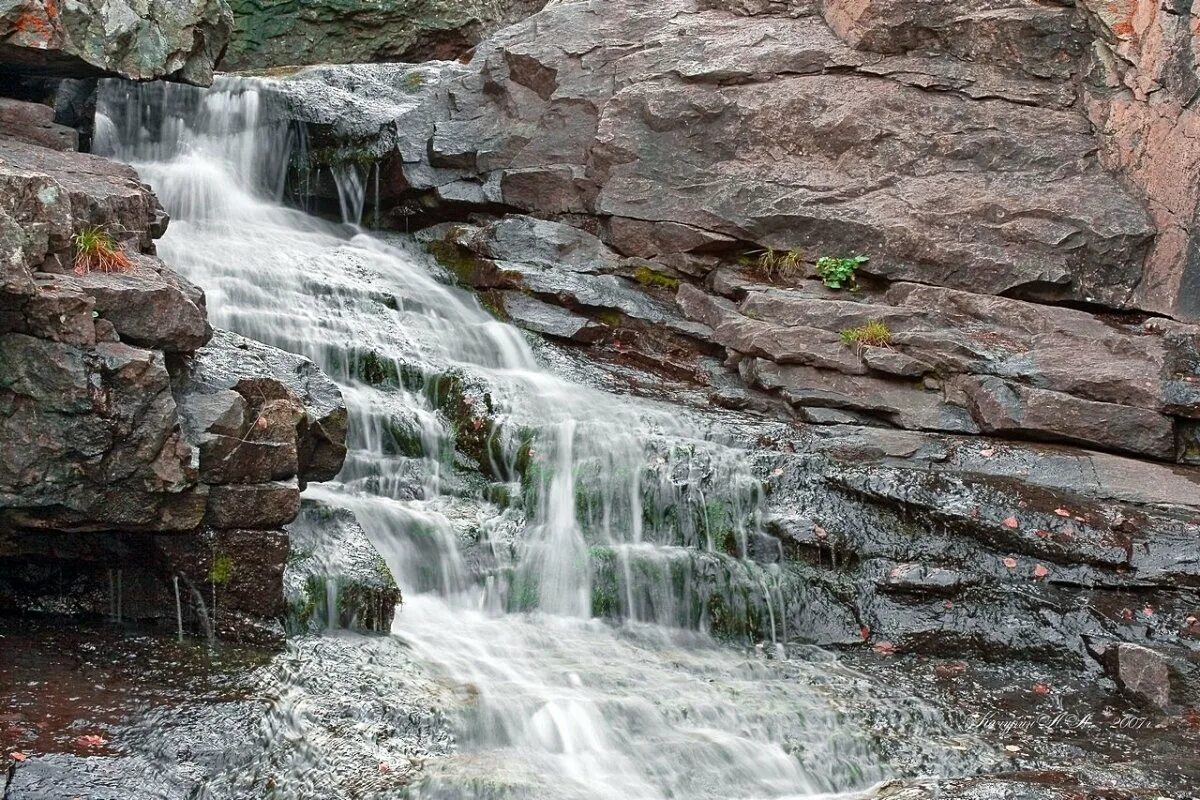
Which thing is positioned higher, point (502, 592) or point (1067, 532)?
point (1067, 532)

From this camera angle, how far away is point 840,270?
11.1m

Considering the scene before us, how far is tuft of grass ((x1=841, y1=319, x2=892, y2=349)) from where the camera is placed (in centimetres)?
997

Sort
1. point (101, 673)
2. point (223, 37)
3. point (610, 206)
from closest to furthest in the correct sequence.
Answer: point (101, 673)
point (223, 37)
point (610, 206)

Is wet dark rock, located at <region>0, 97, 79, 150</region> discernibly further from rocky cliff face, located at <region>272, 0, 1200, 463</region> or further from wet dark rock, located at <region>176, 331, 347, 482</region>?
rocky cliff face, located at <region>272, 0, 1200, 463</region>

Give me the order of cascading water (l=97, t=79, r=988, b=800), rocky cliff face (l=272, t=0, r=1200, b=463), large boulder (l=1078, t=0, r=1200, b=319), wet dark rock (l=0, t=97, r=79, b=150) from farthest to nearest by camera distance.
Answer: large boulder (l=1078, t=0, r=1200, b=319)
rocky cliff face (l=272, t=0, r=1200, b=463)
wet dark rock (l=0, t=97, r=79, b=150)
cascading water (l=97, t=79, r=988, b=800)

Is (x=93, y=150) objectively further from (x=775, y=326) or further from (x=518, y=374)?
(x=775, y=326)

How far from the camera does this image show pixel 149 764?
499 centimetres

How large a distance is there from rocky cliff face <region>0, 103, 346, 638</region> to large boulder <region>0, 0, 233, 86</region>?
1.78 meters

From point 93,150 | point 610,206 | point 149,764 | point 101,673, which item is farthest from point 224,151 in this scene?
point 149,764

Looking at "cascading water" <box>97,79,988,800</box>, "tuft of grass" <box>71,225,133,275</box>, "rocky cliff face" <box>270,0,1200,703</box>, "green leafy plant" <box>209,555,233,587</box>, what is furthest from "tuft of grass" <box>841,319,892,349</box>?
"tuft of grass" <box>71,225,133,275</box>

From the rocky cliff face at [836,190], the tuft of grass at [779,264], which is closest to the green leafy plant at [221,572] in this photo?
the rocky cliff face at [836,190]

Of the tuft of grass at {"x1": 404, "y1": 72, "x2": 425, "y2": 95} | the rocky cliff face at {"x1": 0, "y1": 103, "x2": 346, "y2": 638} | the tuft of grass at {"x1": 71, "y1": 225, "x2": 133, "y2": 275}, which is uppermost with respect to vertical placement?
the tuft of grass at {"x1": 404, "y1": 72, "x2": 425, "y2": 95}

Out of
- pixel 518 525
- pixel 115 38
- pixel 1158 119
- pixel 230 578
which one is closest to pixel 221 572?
pixel 230 578

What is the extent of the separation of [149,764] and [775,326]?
22.1 ft
